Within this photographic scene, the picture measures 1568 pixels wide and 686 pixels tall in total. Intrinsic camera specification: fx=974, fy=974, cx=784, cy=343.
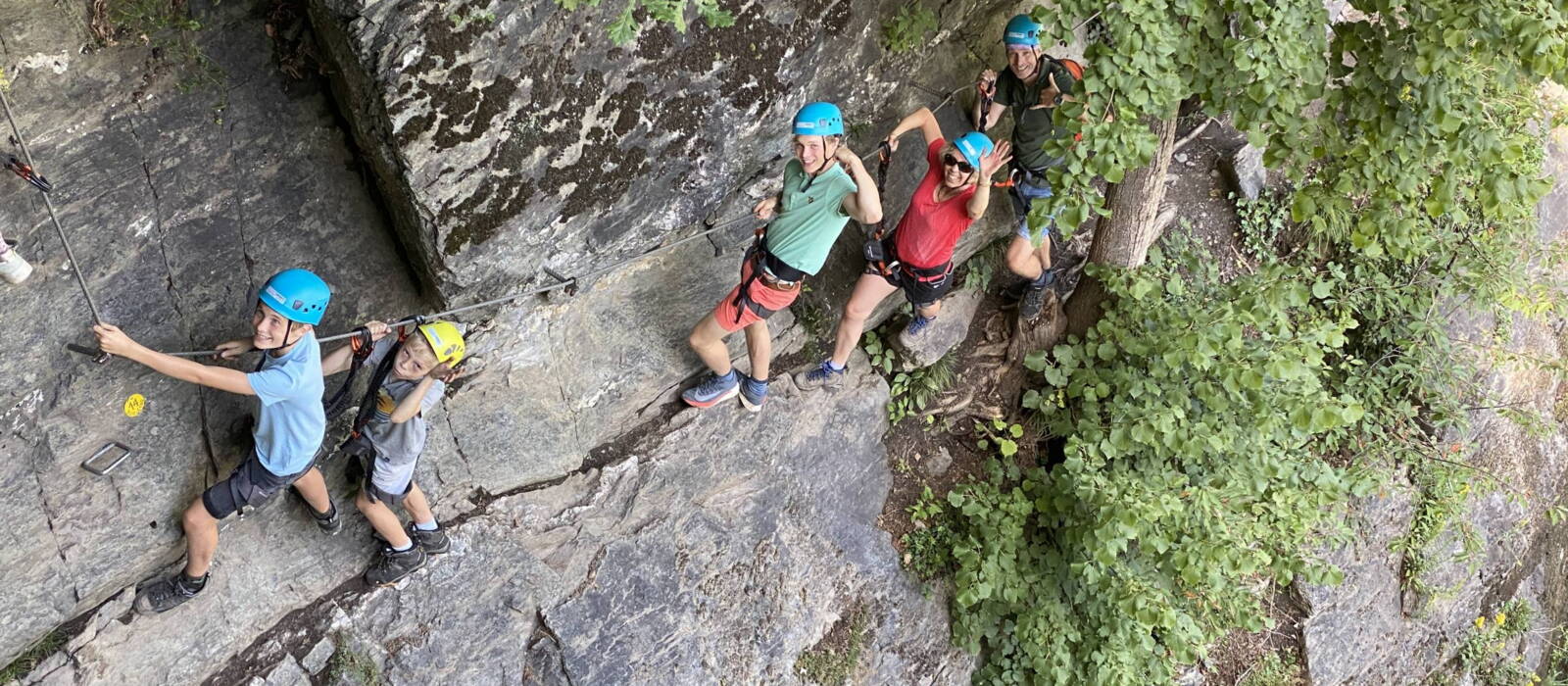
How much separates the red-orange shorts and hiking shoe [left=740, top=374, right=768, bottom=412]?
0.78m

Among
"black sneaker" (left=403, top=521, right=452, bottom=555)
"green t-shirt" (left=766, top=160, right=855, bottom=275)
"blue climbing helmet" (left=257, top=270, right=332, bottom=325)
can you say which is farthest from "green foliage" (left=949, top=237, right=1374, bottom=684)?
"blue climbing helmet" (left=257, top=270, right=332, bottom=325)

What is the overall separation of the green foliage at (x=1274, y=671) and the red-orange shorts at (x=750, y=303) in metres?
6.00

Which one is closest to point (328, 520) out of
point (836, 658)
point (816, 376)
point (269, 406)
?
point (269, 406)

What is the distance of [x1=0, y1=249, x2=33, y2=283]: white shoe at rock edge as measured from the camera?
13.7 ft

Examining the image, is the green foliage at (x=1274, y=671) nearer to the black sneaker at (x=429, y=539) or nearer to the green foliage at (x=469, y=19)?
the black sneaker at (x=429, y=539)

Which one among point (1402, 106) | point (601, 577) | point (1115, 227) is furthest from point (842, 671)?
point (1402, 106)

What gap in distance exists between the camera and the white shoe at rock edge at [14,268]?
165 inches

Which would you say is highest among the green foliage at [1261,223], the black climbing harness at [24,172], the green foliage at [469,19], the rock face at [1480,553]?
the black climbing harness at [24,172]

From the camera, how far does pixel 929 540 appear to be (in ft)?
Answer: 25.0

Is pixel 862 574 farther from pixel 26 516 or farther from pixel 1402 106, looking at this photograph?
pixel 26 516

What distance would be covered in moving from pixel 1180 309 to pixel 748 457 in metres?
3.17

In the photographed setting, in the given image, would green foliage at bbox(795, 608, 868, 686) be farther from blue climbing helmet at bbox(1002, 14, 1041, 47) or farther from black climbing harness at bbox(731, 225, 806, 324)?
blue climbing helmet at bbox(1002, 14, 1041, 47)

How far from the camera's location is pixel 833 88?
5895 mm

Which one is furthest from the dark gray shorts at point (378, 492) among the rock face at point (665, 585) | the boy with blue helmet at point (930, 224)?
the boy with blue helmet at point (930, 224)
